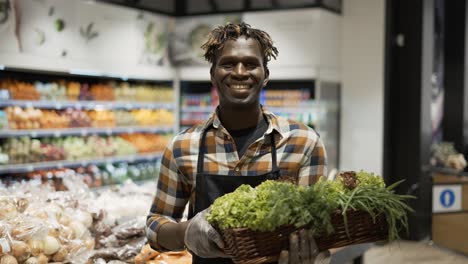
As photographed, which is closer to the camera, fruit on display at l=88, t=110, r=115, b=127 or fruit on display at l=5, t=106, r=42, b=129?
fruit on display at l=5, t=106, r=42, b=129

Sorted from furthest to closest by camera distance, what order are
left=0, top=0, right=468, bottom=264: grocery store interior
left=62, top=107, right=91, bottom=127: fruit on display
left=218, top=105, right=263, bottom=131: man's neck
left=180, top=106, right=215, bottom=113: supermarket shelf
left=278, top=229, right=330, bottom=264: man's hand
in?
left=180, top=106, right=215, bottom=113: supermarket shelf
left=62, top=107, right=91, bottom=127: fruit on display
left=0, top=0, right=468, bottom=264: grocery store interior
left=218, top=105, right=263, bottom=131: man's neck
left=278, top=229, right=330, bottom=264: man's hand

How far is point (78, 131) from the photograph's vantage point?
727cm

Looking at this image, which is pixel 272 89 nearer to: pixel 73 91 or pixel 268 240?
pixel 73 91

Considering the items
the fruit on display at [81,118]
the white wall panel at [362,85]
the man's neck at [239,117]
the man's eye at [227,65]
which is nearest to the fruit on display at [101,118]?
the fruit on display at [81,118]

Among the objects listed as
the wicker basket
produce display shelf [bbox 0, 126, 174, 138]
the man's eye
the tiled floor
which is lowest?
the tiled floor

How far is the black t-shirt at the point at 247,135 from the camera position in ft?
6.71

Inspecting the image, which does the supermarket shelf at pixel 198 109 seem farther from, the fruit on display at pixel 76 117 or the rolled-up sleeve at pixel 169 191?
the rolled-up sleeve at pixel 169 191

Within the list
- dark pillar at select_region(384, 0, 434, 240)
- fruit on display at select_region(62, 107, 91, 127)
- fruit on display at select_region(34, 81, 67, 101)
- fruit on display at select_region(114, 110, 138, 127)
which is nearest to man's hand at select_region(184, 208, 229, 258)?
fruit on display at select_region(34, 81, 67, 101)

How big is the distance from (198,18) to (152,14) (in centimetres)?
64

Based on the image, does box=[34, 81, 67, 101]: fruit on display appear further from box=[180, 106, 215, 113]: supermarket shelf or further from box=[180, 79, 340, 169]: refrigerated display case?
box=[180, 106, 215, 113]: supermarket shelf

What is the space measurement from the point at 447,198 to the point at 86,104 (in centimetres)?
441

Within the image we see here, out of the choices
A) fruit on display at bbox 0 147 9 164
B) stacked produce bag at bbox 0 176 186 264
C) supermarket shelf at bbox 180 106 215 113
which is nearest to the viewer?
stacked produce bag at bbox 0 176 186 264

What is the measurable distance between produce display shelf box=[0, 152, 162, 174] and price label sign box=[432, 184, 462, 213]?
11.9 ft

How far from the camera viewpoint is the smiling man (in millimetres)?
1935
